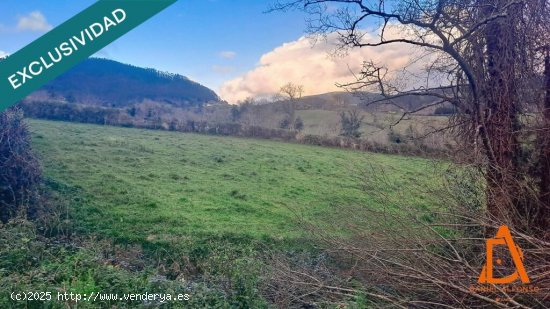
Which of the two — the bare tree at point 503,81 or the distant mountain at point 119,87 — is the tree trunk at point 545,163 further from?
the distant mountain at point 119,87

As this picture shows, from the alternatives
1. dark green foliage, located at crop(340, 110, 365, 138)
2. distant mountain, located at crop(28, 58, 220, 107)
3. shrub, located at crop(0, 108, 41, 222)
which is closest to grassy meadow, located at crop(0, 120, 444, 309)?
shrub, located at crop(0, 108, 41, 222)

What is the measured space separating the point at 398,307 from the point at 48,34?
6.70 m

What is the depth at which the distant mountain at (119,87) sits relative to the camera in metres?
27.4

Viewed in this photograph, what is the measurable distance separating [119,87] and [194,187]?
78.3ft

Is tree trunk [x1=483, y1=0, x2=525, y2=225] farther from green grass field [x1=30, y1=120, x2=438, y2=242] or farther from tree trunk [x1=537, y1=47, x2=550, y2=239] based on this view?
green grass field [x1=30, y1=120, x2=438, y2=242]

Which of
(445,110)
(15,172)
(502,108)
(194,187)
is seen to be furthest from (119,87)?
(502,108)

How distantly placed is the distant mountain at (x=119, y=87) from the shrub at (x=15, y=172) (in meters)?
17.3

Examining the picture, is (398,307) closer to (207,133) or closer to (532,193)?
(532,193)

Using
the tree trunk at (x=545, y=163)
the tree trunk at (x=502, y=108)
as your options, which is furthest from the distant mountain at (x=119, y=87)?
the tree trunk at (x=545, y=163)

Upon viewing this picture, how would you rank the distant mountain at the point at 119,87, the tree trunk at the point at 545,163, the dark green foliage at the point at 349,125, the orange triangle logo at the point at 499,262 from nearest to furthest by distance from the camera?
the orange triangle logo at the point at 499,262 < the tree trunk at the point at 545,163 < the distant mountain at the point at 119,87 < the dark green foliage at the point at 349,125

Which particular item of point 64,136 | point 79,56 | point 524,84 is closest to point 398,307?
point 524,84

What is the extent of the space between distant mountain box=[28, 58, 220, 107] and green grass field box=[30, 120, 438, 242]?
8419mm

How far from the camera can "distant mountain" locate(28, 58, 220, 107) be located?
2739 centimetres

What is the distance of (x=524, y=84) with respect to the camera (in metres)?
6.00
